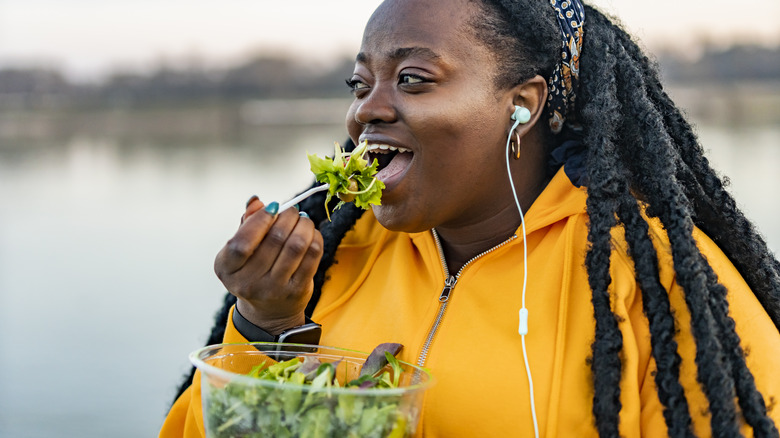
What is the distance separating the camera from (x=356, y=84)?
2396 millimetres

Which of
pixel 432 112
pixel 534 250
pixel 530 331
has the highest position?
pixel 432 112

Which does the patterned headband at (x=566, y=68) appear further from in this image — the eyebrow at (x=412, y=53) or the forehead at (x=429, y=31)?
the eyebrow at (x=412, y=53)

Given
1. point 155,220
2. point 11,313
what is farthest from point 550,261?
point 155,220

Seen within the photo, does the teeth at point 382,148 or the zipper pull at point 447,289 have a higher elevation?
the teeth at point 382,148

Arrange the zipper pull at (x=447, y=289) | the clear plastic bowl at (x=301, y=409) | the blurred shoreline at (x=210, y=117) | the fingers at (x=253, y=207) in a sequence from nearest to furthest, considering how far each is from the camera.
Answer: the clear plastic bowl at (x=301, y=409) → the fingers at (x=253, y=207) → the zipper pull at (x=447, y=289) → the blurred shoreline at (x=210, y=117)

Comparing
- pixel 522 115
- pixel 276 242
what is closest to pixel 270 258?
pixel 276 242

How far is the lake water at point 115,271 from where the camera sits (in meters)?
5.81

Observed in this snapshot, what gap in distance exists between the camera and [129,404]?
575 cm

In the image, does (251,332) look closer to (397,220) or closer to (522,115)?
(397,220)

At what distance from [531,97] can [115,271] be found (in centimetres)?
687

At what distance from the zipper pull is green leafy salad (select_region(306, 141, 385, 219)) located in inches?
12.0

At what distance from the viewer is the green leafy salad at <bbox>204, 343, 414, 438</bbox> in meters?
1.61

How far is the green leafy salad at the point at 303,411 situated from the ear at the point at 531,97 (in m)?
0.95

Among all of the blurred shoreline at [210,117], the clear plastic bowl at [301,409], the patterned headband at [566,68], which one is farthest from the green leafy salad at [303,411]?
the blurred shoreline at [210,117]
